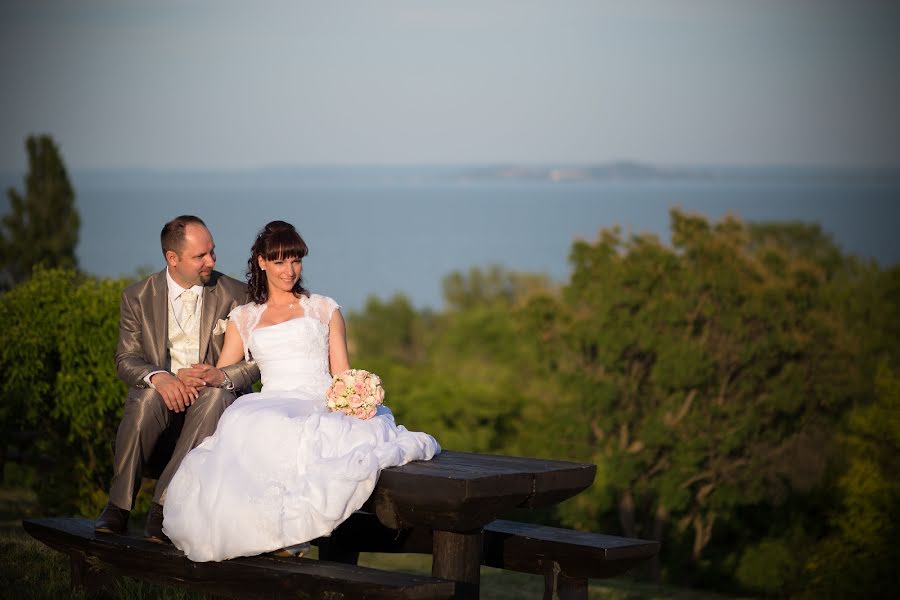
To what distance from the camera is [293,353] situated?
787 centimetres

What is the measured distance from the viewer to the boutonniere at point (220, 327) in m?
8.20

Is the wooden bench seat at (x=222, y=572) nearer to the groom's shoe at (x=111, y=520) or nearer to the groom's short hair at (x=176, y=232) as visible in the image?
the groom's shoe at (x=111, y=520)

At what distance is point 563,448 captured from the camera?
3819cm

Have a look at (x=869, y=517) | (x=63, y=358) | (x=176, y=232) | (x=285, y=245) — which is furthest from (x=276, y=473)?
(x=869, y=517)

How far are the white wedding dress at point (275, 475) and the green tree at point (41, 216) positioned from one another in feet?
118

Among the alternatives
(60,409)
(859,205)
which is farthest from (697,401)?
(859,205)

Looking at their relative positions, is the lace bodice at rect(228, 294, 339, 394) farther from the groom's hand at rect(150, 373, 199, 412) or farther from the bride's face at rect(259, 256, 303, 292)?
the groom's hand at rect(150, 373, 199, 412)

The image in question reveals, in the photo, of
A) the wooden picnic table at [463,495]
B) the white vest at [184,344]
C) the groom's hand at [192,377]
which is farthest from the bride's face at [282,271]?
the wooden picnic table at [463,495]

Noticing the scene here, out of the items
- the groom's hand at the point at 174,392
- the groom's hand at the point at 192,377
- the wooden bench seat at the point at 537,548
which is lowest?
the wooden bench seat at the point at 537,548

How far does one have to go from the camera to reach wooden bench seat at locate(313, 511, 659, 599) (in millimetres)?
7539

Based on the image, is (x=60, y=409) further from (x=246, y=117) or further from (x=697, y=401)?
(x=246, y=117)

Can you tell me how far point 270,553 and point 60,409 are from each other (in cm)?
931

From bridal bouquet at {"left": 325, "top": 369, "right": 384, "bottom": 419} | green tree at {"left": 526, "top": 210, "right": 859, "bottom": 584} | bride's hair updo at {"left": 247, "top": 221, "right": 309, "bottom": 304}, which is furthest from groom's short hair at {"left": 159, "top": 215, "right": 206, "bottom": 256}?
green tree at {"left": 526, "top": 210, "right": 859, "bottom": 584}

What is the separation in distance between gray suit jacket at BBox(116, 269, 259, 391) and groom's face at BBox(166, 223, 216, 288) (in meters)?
0.14
